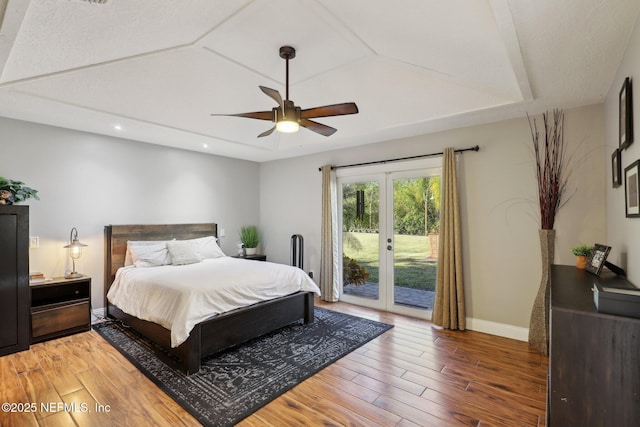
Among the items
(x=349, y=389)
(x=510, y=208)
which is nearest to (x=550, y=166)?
(x=510, y=208)

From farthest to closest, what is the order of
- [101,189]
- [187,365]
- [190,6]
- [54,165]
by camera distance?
[101,189] < [54,165] < [187,365] < [190,6]

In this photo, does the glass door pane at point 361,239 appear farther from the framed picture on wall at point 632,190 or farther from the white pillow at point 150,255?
the framed picture on wall at point 632,190

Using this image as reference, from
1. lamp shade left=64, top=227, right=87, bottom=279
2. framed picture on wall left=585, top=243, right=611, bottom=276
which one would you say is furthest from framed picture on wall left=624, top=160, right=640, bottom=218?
lamp shade left=64, top=227, right=87, bottom=279

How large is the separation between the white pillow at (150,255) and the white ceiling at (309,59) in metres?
1.58

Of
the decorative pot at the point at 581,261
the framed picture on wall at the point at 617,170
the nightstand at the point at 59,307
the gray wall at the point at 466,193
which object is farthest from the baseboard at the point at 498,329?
the nightstand at the point at 59,307

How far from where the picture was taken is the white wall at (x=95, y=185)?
363cm

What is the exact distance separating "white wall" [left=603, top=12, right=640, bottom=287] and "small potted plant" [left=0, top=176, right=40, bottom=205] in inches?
204

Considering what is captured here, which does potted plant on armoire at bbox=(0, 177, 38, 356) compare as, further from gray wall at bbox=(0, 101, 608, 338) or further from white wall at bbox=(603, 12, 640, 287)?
white wall at bbox=(603, 12, 640, 287)

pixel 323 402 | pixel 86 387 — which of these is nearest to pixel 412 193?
pixel 323 402

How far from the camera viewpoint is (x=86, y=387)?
8.14 feet

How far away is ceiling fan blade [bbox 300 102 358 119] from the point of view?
93.4 inches

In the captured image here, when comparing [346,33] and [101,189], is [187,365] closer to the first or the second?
[101,189]

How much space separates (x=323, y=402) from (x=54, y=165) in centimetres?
419

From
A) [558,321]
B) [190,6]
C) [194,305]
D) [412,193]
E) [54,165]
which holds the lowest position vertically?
[194,305]
